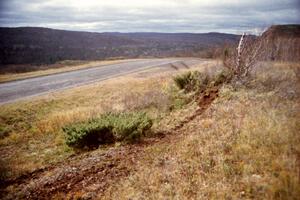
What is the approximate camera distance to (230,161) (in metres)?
5.50

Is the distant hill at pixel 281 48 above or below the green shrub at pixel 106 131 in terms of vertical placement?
above

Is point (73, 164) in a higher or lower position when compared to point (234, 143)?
lower

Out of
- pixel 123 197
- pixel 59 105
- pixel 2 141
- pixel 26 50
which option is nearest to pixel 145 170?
pixel 123 197

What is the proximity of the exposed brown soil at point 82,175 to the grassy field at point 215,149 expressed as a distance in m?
0.27

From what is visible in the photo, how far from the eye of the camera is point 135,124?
29.0 ft

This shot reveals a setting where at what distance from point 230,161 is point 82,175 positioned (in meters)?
3.07

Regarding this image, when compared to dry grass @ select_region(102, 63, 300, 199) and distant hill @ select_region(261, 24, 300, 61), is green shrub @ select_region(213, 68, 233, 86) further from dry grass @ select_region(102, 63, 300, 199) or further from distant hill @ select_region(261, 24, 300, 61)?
dry grass @ select_region(102, 63, 300, 199)

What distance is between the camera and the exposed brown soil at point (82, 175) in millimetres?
6062

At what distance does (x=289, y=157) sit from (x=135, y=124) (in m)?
4.86

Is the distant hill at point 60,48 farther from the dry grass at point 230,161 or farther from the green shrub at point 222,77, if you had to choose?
the dry grass at point 230,161

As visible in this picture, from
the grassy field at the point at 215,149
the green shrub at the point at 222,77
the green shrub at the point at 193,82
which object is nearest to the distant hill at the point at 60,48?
the green shrub at the point at 193,82

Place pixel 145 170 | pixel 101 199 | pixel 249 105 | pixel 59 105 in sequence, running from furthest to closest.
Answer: pixel 59 105 → pixel 249 105 → pixel 145 170 → pixel 101 199

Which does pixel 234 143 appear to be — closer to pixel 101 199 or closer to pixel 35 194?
pixel 101 199

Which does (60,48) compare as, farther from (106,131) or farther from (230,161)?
(230,161)
